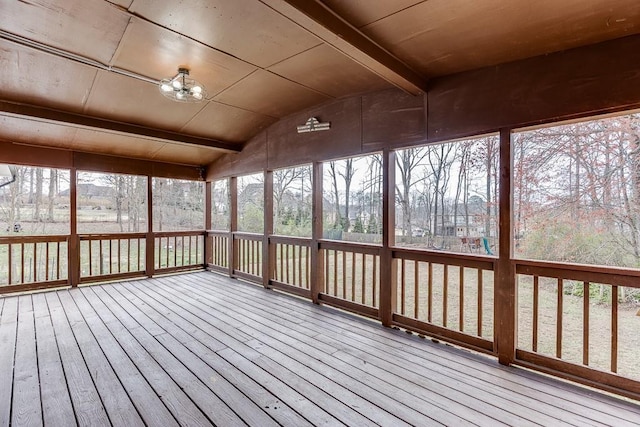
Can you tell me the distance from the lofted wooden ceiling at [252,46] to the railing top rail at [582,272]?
1.70 m

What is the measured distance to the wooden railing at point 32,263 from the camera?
15.6 feet

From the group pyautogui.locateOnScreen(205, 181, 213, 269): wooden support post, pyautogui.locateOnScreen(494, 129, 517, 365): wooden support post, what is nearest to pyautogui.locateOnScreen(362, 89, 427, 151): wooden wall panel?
pyautogui.locateOnScreen(494, 129, 517, 365): wooden support post

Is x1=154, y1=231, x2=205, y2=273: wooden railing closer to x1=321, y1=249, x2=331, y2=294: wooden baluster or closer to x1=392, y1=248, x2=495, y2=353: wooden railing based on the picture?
x1=321, y1=249, x2=331, y2=294: wooden baluster

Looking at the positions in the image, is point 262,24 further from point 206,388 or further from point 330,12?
point 206,388

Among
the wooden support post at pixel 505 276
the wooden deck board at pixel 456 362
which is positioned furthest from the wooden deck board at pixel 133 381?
the wooden support post at pixel 505 276

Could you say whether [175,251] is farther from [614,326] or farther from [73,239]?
[614,326]

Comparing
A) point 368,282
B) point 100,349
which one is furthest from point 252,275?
point 100,349

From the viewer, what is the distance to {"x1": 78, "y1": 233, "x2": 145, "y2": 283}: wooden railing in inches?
213

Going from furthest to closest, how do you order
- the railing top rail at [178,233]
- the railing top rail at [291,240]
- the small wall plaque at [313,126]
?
the railing top rail at [178,233] < the railing top rail at [291,240] < the small wall plaque at [313,126]

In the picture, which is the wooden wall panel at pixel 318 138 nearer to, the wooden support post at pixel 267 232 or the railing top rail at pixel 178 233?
the wooden support post at pixel 267 232

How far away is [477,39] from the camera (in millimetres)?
2404


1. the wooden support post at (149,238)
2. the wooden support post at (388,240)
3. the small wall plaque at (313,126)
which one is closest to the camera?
the wooden support post at (388,240)

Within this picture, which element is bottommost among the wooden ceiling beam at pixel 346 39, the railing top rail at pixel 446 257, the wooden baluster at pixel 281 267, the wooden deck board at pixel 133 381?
the wooden deck board at pixel 133 381

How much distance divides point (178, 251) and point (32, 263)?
2320 millimetres
